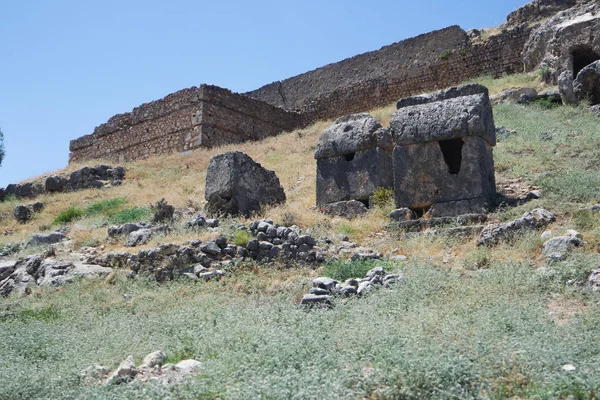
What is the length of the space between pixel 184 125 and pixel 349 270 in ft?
47.7

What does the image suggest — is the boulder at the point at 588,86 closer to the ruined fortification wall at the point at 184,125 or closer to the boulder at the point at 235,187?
the boulder at the point at 235,187

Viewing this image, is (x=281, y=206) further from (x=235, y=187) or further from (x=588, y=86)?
(x=588, y=86)

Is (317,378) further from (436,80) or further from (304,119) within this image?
(304,119)

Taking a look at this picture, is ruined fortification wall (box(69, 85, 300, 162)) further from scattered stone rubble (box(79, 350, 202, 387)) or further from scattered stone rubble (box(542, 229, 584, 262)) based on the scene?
scattered stone rubble (box(79, 350, 202, 387))

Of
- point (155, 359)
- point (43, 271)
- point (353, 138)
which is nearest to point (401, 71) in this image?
point (353, 138)

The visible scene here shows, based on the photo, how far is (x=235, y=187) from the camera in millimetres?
10555

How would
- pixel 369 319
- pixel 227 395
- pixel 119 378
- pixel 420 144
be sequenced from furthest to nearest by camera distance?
pixel 420 144 → pixel 369 319 → pixel 119 378 → pixel 227 395

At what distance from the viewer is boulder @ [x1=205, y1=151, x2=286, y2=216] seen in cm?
1054

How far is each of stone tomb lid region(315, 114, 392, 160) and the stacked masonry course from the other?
393 inches

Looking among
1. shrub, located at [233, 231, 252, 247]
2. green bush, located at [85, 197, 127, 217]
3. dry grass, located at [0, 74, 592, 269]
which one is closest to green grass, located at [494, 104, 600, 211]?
dry grass, located at [0, 74, 592, 269]

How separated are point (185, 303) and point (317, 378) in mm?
3177

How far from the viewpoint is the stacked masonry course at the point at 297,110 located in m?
20.6

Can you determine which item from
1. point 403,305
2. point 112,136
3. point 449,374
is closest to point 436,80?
point 112,136

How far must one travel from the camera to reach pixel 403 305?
545cm
